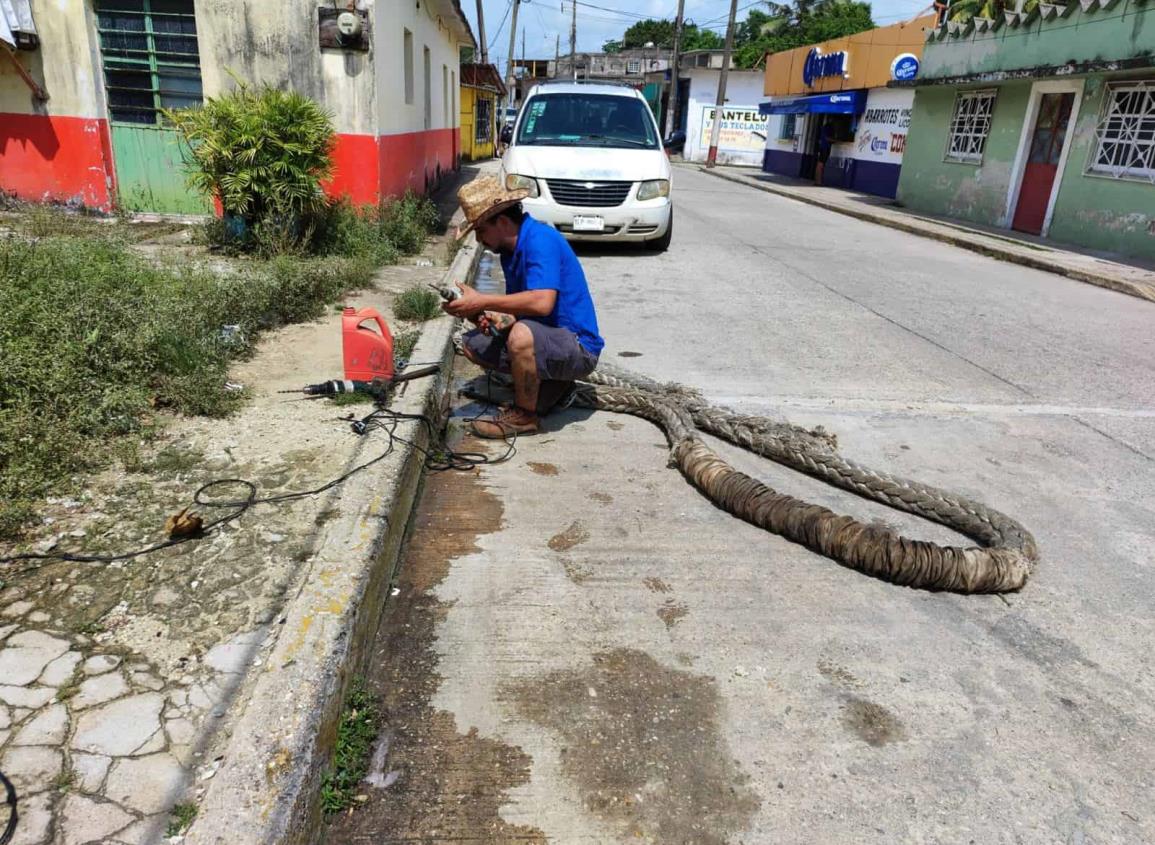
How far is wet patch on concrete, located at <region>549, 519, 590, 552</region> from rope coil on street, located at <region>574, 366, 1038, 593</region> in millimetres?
712

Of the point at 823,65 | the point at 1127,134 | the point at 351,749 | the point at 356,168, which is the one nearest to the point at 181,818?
the point at 351,749

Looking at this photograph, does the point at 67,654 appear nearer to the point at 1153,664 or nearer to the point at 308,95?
the point at 1153,664

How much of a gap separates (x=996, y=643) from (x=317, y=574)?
2.45 metres

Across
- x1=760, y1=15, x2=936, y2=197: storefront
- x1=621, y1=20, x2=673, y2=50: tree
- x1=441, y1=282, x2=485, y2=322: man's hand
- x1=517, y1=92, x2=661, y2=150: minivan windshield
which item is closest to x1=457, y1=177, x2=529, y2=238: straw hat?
x1=441, y1=282, x2=485, y2=322: man's hand

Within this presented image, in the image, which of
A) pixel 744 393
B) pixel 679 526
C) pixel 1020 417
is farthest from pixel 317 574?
pixel 1020 417

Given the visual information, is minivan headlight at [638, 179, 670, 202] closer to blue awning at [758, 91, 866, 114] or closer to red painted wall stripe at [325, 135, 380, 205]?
red painted wall stripe at [325, 135, 380, 205]

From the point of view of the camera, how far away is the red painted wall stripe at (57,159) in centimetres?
997

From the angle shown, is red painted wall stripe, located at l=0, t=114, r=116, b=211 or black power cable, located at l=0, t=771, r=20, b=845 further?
red painted wall stripe, located at l=0, t=114, r=116, b=211

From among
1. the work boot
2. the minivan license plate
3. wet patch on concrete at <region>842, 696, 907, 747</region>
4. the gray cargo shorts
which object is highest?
the minivan license plate

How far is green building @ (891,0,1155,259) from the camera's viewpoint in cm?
1303

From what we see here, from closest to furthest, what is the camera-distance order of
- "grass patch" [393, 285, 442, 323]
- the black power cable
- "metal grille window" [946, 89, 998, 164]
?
1. the black power cable
2. "grass patch" [393, 285, 442, 323]
3. "metal grille window" [946, 89, 998, 164]

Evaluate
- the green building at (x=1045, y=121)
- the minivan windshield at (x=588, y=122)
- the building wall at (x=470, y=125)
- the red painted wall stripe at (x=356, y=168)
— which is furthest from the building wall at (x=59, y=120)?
the building wall at (x=470, y=125)

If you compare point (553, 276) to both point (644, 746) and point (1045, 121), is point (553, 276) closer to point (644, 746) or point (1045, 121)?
point (644, 746)

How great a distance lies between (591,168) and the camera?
32.2 feet
